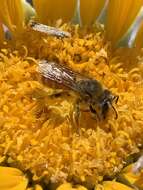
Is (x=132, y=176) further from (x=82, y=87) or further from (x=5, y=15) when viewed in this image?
(x=5, y=15)

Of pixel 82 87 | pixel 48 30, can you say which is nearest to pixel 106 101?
pixel 82 87

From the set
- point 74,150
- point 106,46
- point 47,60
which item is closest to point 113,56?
point 106,46

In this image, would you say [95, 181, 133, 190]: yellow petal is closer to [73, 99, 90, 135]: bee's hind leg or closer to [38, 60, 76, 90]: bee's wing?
[73, 99, 90, 135]: bee's hind leg

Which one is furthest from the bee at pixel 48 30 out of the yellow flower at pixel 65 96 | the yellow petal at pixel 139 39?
the yellow petal at pixel 139 39

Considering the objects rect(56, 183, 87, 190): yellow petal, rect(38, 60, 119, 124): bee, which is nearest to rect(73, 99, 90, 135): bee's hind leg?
rect(38, 60, 119, 124): bee

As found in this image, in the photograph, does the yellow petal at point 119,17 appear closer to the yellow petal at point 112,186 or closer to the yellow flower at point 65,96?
the yellow flower at point 65,96

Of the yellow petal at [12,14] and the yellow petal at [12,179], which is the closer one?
the yellow petal at [12,179]

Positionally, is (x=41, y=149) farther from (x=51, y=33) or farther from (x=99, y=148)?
(x=51, y=33)

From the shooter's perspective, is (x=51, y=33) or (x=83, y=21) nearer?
(x=51, y=33)
